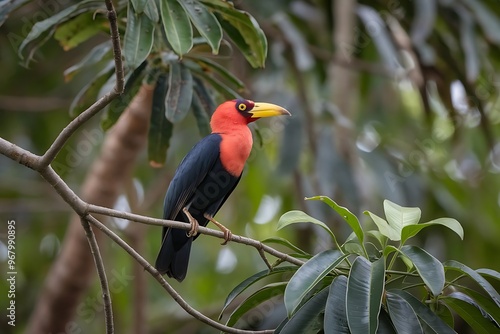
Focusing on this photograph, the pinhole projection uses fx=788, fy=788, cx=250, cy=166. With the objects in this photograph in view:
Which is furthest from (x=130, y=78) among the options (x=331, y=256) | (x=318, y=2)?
(x=318, y=2)

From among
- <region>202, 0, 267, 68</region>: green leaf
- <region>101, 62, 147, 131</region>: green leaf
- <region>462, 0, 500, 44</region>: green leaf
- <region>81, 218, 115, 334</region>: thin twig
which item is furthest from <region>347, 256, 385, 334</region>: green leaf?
<region>462, 0, 500, 44</region>: green leaf

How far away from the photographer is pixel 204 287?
9344 mm

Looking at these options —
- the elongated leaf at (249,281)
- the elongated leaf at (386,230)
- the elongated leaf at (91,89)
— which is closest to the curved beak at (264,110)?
the elongated leaf at (91,89)

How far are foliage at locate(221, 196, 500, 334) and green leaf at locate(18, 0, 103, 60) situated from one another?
1.69m

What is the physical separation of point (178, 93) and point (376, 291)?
163 centimetres

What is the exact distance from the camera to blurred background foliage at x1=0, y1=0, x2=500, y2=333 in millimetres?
6531

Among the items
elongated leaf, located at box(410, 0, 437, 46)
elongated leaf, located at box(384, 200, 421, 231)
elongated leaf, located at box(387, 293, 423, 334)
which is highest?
elongated leaf, located at box(384, 200, 421, 231)

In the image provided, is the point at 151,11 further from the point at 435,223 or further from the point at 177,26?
the point at 435,223

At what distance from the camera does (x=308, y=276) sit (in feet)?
10.2

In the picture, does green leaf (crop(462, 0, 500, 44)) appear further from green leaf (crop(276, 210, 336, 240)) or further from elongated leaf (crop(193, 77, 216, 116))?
green leaf (crop(276, 210, 336, 240))

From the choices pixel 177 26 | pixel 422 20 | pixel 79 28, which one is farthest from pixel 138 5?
pixel 422 20

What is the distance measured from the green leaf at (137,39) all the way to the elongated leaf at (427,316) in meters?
1.59

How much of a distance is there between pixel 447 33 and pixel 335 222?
2386 mm

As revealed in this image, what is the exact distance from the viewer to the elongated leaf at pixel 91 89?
14.4 feet
